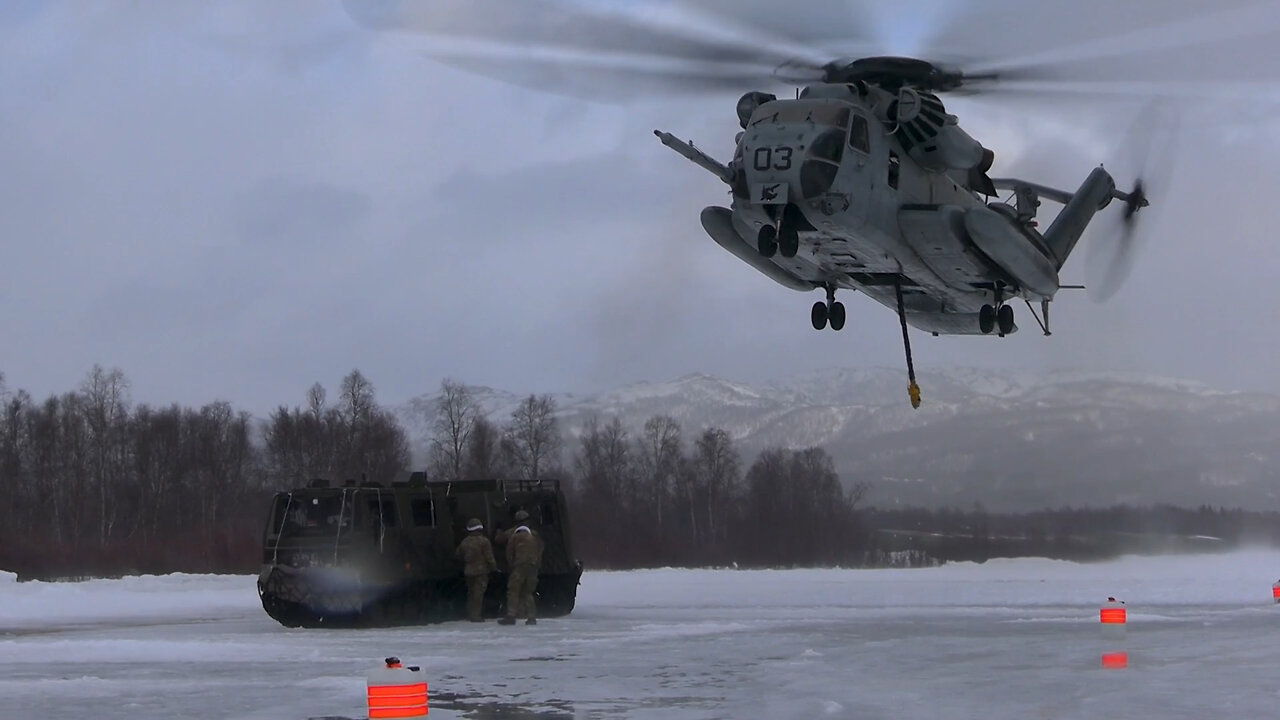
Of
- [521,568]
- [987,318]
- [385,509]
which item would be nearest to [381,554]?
[385,509]

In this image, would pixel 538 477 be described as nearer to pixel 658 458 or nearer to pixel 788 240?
pixel 658 458

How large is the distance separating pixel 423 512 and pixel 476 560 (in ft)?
3.45

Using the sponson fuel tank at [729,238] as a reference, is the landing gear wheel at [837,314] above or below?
below

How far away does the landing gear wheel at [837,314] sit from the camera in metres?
21.9

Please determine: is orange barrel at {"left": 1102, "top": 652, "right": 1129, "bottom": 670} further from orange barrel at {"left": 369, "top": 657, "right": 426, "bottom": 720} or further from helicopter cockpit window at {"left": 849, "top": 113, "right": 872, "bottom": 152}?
helicopter cockpit window at {"left": 849, "top": 113, "right": 872, "bottom": 152}

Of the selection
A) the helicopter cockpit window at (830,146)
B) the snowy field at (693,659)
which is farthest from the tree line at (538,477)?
the helicopter cockpit window at (830,146)

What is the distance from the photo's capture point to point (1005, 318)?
863 inches

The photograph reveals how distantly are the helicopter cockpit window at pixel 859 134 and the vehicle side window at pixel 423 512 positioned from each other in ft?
24.6

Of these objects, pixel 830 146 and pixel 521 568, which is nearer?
pixel 830 146

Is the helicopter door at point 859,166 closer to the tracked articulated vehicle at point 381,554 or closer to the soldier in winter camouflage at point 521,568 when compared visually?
the soldier in winter camouflage at point 521,568

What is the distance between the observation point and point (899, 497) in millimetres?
51875

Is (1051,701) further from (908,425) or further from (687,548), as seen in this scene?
(908,425)

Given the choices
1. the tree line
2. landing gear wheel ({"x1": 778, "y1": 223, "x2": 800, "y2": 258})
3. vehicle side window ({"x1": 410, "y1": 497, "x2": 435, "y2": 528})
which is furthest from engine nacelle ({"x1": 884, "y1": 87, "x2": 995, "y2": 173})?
the tree line

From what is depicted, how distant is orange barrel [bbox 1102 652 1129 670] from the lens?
547 inches
